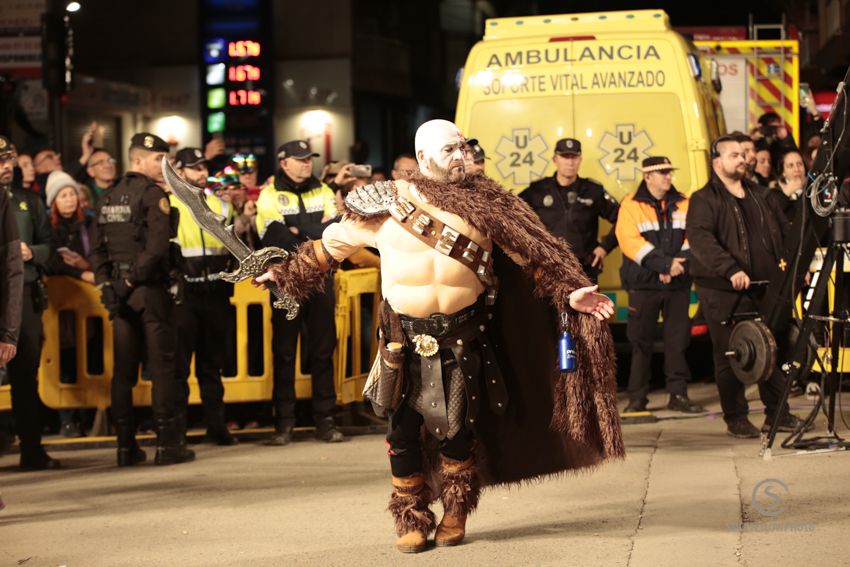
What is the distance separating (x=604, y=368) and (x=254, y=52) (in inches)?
1018

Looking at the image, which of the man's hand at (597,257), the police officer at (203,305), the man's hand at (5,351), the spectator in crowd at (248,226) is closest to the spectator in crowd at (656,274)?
the man's hand at (597,257)

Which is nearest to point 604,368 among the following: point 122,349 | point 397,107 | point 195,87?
point 122,349

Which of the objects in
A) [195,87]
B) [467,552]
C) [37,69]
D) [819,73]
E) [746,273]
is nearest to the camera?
[467,552]

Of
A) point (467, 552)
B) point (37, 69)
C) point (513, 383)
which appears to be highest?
point (37, 69)

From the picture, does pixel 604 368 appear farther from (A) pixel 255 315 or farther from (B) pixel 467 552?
(A) pixel 255 315

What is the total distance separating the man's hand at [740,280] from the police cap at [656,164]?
66.4 inches

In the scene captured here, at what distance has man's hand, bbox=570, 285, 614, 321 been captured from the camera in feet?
22.1

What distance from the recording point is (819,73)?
3155cm

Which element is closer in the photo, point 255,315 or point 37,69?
point 255,315

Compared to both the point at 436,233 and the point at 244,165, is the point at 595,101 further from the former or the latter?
the point at 436,233

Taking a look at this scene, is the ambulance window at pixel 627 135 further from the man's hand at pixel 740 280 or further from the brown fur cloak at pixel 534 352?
the brown fur cloak at pixel 534 352

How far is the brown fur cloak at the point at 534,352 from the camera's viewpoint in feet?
22.3

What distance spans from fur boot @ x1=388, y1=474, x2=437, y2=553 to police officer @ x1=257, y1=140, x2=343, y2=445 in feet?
11.9

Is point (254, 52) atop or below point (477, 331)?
atop
